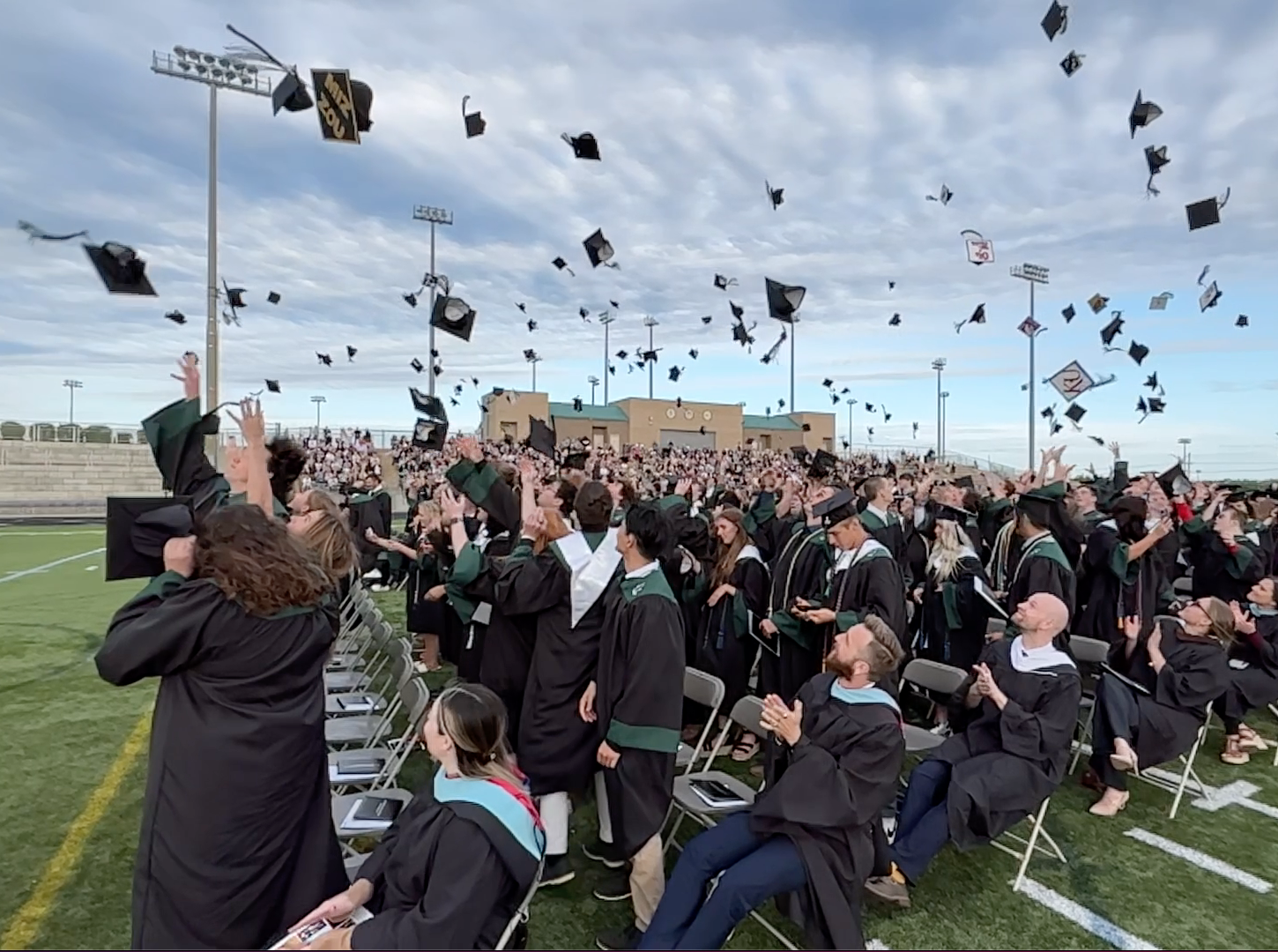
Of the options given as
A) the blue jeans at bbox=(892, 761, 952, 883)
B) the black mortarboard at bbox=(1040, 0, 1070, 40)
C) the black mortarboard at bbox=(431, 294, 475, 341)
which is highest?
the black mortarboard at bbox=(1040, 0, 1070, 40)

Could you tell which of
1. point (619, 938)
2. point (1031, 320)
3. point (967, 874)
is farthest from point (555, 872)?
point (1031, 320)

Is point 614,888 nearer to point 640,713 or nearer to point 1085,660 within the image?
point 640,713

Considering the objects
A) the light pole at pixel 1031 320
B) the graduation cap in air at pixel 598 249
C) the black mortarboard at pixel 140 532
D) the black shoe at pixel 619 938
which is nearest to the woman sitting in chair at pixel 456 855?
the black mortarboard at pixel 140 532

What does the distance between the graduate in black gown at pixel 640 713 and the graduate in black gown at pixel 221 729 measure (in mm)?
1446

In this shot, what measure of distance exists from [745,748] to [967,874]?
191cm

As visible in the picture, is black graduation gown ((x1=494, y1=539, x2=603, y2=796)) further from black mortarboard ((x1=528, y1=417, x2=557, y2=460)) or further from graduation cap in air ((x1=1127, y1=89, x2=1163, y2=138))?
graduation cap in air ((x1=1127, y1=89, x2=1163, y2=138))

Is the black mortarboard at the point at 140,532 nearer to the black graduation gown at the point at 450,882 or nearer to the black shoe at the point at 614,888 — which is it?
the black graduation gown at the point at 450,882

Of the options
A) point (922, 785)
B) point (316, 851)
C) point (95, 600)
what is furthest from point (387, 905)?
point (95, 600)

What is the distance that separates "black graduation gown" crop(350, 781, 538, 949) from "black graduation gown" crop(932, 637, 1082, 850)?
2.21 meters

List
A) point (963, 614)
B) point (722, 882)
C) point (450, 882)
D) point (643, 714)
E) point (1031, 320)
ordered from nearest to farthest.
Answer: point (450, 882), point (722, 882), point (643, 714), point (963, 614), point (1031, 320)

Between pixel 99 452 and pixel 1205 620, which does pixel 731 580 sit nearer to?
pixel 1205 620

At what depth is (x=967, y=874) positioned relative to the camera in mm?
3977

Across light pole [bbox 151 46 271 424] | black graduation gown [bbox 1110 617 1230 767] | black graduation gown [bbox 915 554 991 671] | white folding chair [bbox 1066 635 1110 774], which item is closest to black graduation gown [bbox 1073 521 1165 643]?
black graduation gown [bbox 915 554 991 671]

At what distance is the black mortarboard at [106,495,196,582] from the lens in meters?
2.46
